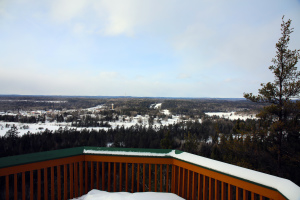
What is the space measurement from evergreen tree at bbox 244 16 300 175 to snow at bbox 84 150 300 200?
8.96 meters

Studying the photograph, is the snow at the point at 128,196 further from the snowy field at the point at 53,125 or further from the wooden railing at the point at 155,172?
the snowy field at the point at 53,125

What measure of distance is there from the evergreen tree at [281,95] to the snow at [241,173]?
353 inches

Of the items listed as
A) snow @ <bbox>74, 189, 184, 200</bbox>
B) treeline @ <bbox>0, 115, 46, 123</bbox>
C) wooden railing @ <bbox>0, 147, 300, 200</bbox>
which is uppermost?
wooden railing @ <bbox>0, 147, 300, 200</bbox>

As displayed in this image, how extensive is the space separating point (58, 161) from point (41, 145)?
59.5 m

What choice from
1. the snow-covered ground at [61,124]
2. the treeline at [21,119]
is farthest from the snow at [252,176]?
the treeline at [21,119]

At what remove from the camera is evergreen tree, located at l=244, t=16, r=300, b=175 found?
988 centimetres

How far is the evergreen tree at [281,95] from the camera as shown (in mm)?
9875

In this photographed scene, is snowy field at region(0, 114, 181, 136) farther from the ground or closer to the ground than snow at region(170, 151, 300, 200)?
closer to the ground

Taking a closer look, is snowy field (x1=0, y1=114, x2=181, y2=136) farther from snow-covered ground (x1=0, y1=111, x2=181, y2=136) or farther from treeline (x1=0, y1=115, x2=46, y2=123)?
treeline (x1=0, y1=115, x2=46, y2=123)

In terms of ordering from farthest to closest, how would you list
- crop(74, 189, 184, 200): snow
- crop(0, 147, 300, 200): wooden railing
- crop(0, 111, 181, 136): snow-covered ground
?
crop(0, 111, 181, 136): snow-covered ground < crop(74, 189, 184, 200): snow < crop(0, 147, 300, 200): wooden railing

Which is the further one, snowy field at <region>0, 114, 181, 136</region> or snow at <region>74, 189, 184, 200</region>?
snowy field at <region>0, 114, 181, 136</region>

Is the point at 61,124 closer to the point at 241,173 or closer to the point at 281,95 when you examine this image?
the point at 281,95

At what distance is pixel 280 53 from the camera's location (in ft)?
35.9

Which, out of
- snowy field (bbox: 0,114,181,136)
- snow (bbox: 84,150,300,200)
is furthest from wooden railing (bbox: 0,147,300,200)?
snowy field (bbox: 0,114,181,136)
